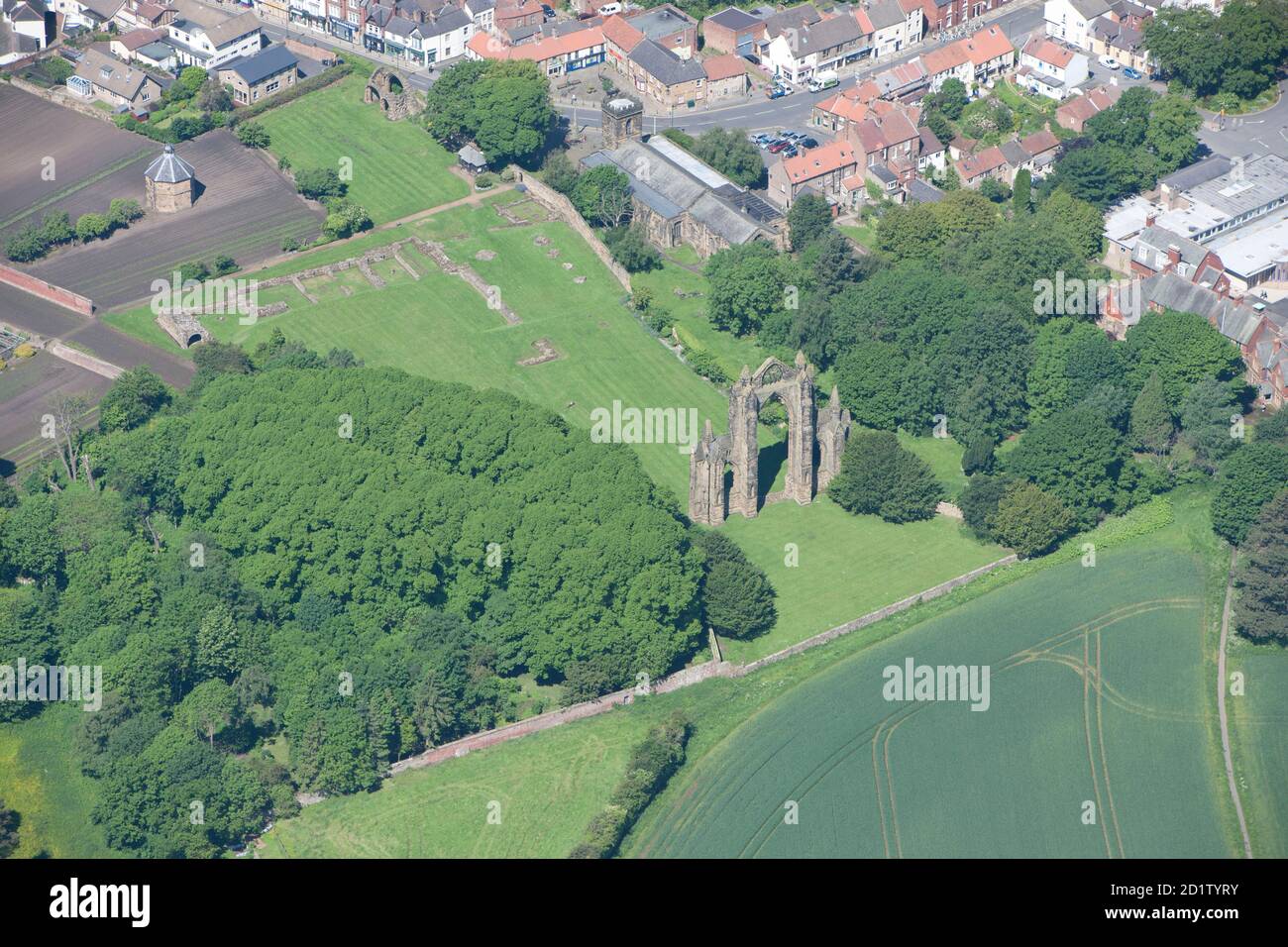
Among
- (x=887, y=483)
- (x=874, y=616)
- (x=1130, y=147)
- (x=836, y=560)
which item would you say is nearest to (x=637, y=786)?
(x=874, y=616)

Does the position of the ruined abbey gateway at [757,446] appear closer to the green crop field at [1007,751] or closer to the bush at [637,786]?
the green crop field at [1007,751]

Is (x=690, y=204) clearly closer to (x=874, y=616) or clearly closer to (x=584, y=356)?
(x=584, y=356)

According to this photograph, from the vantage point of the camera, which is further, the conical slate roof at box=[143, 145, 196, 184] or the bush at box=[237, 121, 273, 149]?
the bush at box=[237, 121, 273, 149]

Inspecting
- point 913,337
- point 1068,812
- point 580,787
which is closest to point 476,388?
point 913,337

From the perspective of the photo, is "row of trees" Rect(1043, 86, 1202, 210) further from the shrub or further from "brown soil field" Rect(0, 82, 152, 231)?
"brown soil field" Rect(0, 82, 152, 231)

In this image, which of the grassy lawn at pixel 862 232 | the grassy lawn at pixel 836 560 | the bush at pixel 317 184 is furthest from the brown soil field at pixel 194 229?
the grassy lawn at pixel 836 560

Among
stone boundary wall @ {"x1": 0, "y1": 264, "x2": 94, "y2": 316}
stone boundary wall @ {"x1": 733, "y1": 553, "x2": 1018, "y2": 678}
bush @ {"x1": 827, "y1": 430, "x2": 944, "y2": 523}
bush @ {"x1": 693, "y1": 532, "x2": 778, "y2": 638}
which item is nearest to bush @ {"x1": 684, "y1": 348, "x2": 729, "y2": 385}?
bush @ {"x1": 827, "y1": 430, "x2": 944, "y2": 523}

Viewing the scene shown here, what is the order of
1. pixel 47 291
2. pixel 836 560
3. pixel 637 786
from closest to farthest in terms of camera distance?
pixel 637 786 < pixel 836 560 < pixel 47 291
